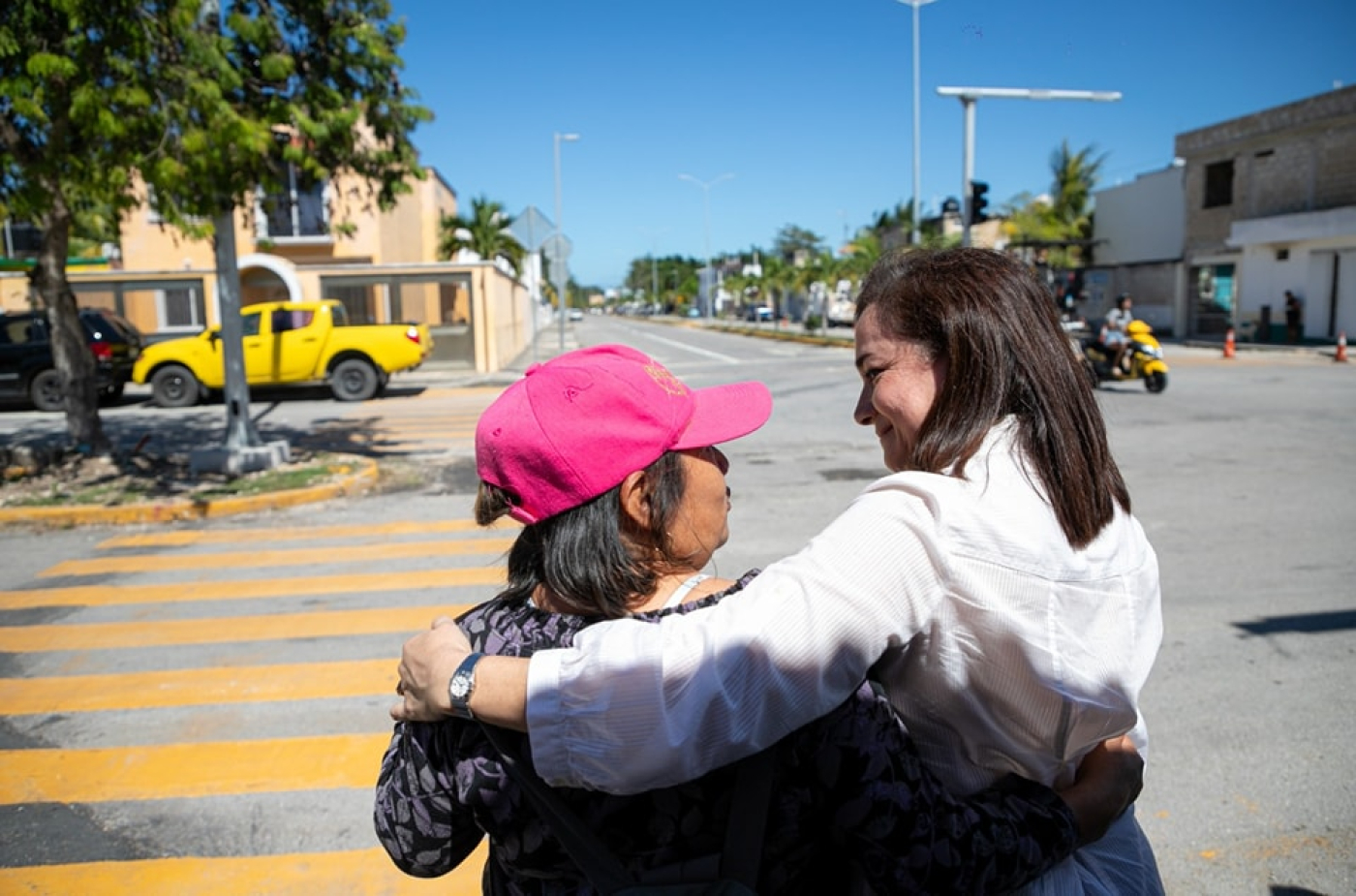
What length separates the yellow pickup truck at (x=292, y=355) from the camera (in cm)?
1842

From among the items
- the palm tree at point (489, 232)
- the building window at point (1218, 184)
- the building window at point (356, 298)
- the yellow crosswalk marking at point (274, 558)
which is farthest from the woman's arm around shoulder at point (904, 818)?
the palm tree at point (489, 232)

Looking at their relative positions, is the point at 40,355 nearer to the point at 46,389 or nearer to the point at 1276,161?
the point at 46,389

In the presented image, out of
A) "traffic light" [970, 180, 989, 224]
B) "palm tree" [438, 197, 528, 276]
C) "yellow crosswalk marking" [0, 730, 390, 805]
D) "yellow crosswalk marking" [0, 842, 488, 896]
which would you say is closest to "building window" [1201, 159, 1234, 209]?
"traffic light" [970, 180, 989, 224]

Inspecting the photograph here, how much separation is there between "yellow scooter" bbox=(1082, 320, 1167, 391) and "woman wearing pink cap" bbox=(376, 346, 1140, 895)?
15.9 meters

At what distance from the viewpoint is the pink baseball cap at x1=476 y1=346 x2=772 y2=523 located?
56.7 inches

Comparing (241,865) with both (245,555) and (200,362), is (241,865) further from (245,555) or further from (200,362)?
(200,362)

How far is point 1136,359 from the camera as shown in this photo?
17.0 m

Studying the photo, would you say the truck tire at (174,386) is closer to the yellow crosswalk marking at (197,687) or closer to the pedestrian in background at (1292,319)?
the yellow crosswalk marking at (197,687)

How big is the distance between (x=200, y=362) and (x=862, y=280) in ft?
62.3

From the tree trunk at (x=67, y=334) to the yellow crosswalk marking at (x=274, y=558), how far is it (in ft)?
12.0

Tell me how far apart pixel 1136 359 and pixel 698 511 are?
17.2m

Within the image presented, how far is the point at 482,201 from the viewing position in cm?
4919

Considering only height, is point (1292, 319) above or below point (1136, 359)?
above

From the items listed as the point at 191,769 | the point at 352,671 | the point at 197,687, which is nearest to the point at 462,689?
the point at 191,769
